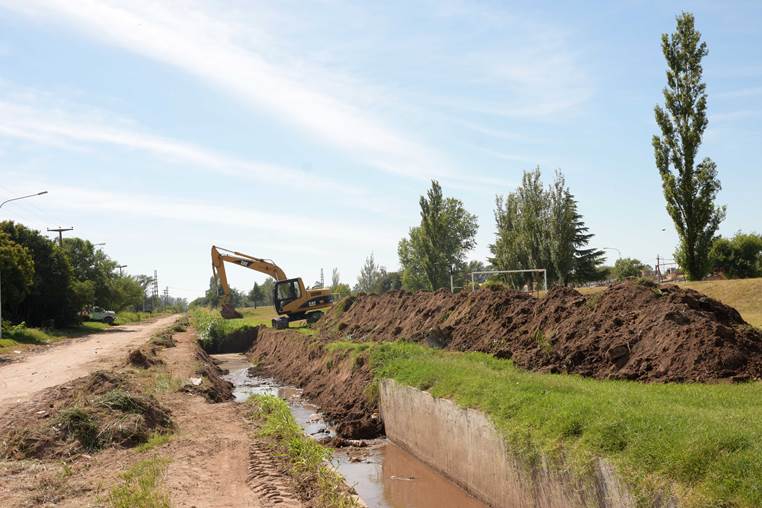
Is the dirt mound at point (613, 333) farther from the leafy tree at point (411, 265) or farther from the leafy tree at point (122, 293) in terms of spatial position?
the leafy tree at point (411, 265)

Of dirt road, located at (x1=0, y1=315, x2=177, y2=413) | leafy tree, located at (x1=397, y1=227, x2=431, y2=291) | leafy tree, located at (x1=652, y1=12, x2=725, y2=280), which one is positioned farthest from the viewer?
leafy tree, located at (x1=397, y1=227, x2=431, y2=291)

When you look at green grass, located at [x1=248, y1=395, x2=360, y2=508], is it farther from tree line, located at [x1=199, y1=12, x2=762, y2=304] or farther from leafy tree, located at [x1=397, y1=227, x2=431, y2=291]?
leafy tree, located at [x1=397, y1=227, x2=431, y2=291]

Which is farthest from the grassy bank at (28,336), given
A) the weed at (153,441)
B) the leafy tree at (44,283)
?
the weed at (153,441)

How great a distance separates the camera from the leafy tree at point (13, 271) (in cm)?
3731

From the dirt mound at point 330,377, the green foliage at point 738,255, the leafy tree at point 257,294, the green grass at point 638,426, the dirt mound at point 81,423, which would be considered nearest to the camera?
the green grass at point 638,426

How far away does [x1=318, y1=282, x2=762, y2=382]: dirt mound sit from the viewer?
1116 centimetres

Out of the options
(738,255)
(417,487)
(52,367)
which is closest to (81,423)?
(417,487)

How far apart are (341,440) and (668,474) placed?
30.5ft

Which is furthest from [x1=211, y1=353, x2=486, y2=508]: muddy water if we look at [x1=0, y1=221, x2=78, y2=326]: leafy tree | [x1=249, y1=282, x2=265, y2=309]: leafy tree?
[x1=249, y1=282, x2=265, y2=309]: leafy tree

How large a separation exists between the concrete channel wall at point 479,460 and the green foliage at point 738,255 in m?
46.9

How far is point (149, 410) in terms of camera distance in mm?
13023

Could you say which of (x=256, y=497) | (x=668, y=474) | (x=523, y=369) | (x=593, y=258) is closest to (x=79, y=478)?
(x=256, y=497)

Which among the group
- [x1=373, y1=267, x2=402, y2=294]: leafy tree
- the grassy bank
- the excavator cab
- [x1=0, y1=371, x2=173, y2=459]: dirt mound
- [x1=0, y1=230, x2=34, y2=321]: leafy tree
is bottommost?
[x1=0, y1=371, x2=173, y2=459]: dirt mound

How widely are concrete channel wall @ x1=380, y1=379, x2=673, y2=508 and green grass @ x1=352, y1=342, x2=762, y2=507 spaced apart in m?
0.18
